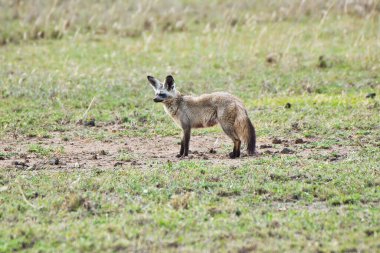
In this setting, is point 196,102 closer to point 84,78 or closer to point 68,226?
point 68,226

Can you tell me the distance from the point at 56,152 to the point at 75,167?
1018mm

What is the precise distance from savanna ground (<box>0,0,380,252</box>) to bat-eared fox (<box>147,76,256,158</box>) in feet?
1.01

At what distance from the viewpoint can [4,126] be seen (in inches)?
432

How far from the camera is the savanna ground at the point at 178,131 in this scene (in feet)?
20.4

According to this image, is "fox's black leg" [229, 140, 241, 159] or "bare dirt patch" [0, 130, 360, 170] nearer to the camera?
"bare dirt patch" [0, 130, 360, 170]

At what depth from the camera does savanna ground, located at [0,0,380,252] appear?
621 centimetres

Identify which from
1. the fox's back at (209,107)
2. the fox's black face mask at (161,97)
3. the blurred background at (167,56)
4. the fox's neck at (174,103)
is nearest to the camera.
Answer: the fox's back at (209,107)

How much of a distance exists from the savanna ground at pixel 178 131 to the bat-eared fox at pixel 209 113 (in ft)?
1.01

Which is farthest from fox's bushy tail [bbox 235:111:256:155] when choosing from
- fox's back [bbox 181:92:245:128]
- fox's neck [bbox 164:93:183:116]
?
fox's neck [bbox 164:93:183:116]

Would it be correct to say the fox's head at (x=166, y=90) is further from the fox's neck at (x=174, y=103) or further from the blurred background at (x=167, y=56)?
the blurred background at (x=167, y=56)

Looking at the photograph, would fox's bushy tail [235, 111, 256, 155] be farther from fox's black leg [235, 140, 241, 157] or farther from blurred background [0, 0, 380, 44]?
blurred background [0, 0, 380, 44]

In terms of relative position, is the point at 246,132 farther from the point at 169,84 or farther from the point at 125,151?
the point at 125,151

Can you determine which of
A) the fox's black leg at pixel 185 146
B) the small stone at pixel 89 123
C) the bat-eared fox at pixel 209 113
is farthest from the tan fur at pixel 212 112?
the small stone at pixel 89 123

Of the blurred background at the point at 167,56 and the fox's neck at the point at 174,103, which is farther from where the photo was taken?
the blurred background at the point at 167,56
